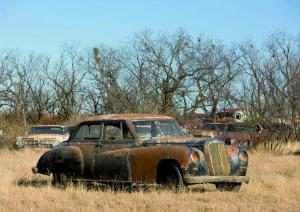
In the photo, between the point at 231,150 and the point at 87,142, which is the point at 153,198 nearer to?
the point at 231,150

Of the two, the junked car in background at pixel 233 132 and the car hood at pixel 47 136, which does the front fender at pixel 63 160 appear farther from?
the junked car in background at pixel 233 132

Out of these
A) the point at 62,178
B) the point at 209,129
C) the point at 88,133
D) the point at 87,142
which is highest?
the point at 209,129

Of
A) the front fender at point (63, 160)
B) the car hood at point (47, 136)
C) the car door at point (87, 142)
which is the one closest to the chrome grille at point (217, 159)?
the car door at point (87, 142)

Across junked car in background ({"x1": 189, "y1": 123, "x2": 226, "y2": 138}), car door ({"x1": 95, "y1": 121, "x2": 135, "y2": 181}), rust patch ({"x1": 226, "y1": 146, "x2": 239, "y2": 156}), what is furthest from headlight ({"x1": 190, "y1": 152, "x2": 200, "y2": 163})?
junked car in background ({"x1": 189, "y1": 123, "x2": 226, "y2": 138})

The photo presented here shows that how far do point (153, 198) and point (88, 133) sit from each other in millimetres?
3187

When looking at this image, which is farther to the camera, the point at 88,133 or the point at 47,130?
the point at 47,130

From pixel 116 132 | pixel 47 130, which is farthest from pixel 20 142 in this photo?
pixel 116 132

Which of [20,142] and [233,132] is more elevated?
[233,132]

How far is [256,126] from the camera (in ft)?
85.4

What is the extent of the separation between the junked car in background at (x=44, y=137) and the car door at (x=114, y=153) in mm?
12816

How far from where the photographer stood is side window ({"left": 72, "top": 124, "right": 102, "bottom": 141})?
12933 millimetres

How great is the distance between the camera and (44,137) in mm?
25438

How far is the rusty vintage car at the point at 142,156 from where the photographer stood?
11.3m

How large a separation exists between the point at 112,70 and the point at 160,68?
11.6ft
